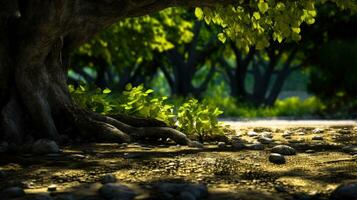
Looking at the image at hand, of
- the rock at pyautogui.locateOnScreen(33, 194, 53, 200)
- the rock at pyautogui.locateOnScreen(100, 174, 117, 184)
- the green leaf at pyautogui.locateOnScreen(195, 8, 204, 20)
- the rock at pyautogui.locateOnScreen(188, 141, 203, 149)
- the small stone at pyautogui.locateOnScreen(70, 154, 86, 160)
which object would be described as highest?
the green leaf at pyautogui.locateOnScreen(195, 8, 204, 20)

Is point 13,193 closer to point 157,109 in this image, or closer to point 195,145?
point 195,145

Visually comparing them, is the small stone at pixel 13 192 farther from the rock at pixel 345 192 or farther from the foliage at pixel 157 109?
the foliage at pixel 157 109

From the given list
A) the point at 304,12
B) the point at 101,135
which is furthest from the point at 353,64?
the point at 101,135

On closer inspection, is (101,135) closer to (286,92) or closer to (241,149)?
(241,149)

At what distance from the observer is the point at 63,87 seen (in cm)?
777

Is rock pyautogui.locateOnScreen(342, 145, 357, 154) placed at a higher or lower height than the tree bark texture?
lower

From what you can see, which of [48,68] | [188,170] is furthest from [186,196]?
[48,68]

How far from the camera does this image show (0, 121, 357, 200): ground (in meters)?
4.27

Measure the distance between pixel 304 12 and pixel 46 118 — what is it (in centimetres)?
393

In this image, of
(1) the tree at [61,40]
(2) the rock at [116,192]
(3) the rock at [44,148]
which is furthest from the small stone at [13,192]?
(1) the tree at [61,40]

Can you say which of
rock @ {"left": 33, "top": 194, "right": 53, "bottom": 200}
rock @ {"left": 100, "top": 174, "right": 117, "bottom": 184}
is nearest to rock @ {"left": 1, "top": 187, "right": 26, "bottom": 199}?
rock @ {"left": 33, "top": 194, "right": 53, "bottom": 200}

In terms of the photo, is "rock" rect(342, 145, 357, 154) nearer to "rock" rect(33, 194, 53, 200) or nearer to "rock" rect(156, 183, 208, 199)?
"rock" rect(156, 183, 208, 199)

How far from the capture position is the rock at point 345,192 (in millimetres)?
3846

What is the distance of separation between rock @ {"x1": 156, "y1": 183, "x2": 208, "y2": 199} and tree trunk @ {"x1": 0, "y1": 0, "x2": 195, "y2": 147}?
301cm
